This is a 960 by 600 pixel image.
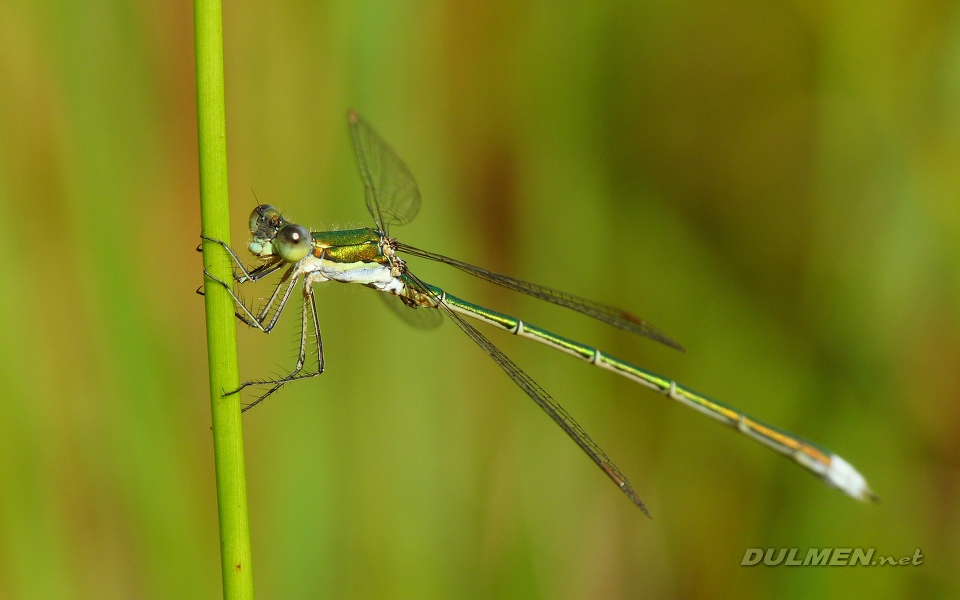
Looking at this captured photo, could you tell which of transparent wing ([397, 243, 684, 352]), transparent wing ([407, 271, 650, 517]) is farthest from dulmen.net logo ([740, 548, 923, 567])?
transparent wing ([397, 243, 684, 352])

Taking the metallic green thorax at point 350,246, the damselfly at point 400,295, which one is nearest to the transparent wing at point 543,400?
the damselfly at point 400,295

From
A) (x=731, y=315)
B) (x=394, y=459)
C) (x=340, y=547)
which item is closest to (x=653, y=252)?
(x=731, y=315)

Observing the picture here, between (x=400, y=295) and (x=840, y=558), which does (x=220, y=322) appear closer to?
(x=400, y=295)

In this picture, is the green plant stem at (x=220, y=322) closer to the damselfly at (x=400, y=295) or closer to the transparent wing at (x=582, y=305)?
the damselfly at (x=400, y=295)

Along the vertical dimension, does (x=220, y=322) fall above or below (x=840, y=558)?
above

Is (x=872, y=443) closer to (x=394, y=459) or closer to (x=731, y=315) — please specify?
(x=731, y=315)

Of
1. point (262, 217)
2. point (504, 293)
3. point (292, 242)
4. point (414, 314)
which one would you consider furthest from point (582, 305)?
point (262, 217)
